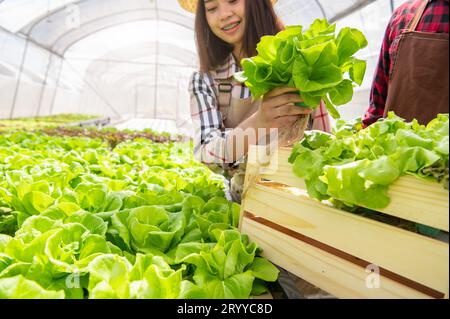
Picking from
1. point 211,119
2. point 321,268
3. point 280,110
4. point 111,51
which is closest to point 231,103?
point 211,119

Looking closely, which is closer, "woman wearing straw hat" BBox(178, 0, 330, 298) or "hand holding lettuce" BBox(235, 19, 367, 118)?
"hand holding lettuce" BBox(235, 19, 367, 118)

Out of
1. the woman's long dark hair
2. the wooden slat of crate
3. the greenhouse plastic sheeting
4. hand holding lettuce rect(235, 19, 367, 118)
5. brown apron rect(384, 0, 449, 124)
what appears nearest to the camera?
the wooden slat of crate

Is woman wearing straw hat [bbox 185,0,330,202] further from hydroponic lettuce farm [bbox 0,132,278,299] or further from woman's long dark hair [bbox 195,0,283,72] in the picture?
hydroponic lettuce farm [bbox 0,132,278,299]

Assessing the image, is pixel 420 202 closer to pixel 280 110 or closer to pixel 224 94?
pixel 280 110

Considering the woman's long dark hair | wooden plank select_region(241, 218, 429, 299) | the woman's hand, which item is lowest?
wooden plank select_region(241, 218, 429, 299)

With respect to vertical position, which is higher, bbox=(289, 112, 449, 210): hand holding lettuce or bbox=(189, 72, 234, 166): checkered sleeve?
bbox=(189, 72, 234, 166): checkered sleeve

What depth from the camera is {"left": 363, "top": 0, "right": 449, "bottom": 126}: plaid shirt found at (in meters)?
1.45

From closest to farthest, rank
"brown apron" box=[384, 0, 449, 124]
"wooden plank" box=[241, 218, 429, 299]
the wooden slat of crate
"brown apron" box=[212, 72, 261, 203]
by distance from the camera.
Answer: the wooden slat of crate → "wooden plank" box=[241, 218, 429, 299] → "brown apron" box=[384, 0, 449, 124] → "brown apron" box=[212, 72, 261, 203]

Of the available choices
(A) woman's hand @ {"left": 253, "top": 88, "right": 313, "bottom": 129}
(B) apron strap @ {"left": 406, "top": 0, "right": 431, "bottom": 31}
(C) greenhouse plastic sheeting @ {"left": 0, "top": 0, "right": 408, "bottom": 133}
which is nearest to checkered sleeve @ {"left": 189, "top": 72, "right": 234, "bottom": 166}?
(A) woman's hand @ {"left": 253, "top": 88, "right": 313, "bottom": 129}

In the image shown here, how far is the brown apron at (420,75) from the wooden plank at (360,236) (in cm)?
68

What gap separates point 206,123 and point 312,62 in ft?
2.99
